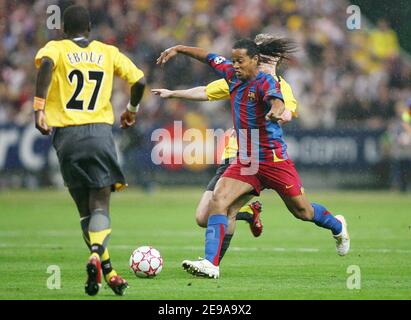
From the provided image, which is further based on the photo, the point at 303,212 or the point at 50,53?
the point at 303,212

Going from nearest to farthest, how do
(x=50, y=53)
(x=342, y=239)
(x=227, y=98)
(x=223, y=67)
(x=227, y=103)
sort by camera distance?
1. (x=50, y=53)
2. (x=223, y=67)
3. (x=227, y=98)
4. (x=342, y=239)
5. (x=227, y=103)

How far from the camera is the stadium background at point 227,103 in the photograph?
21906 millimetres

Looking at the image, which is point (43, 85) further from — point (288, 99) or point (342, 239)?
point (342, 239)

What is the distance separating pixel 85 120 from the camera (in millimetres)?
7852

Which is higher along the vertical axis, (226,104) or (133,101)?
(226,104)

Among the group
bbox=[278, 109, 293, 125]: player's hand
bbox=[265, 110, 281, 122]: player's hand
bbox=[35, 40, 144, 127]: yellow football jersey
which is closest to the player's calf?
bbox=[35, 40, 144, 127]: yellow football jersey

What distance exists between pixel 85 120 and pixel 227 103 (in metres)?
14.9

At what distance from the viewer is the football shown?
9164 mm

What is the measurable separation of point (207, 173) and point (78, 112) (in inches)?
571

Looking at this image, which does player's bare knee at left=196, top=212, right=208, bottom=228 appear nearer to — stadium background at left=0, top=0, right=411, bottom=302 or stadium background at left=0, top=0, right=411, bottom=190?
stadium background at left=0, top=0, right=411, bottom=302

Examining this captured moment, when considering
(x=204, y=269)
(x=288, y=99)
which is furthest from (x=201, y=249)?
(x=204, y=269)
